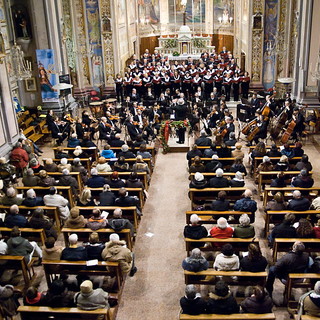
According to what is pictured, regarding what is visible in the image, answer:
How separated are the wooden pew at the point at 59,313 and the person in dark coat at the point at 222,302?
60.4 inches

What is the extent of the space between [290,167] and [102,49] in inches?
550

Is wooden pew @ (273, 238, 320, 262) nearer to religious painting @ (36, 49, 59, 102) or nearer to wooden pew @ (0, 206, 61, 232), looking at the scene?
wooden pew @ (0, 206, 61, 232)

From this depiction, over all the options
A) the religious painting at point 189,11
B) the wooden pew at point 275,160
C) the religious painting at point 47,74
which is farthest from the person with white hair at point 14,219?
the religious painting at point 189,11

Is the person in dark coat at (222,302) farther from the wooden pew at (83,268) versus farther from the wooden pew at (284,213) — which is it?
the wooden pew at (284,213)

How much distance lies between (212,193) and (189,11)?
24890 mm

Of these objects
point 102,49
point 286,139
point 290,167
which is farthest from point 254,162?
point 102,49

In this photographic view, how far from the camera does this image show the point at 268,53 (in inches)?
852

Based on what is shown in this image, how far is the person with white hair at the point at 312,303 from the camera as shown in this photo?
5984 mm

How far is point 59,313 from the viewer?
6.24 m

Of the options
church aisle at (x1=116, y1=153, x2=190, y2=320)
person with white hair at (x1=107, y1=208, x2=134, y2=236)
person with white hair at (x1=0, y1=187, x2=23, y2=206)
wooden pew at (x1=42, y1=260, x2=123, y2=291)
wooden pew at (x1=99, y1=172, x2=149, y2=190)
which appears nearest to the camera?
wooden pew at (x1=42, y1=260, x2=123, y2=291)

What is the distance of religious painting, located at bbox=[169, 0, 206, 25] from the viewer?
104 ft

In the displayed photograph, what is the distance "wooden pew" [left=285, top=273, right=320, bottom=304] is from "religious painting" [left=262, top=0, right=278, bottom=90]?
16.3 metres

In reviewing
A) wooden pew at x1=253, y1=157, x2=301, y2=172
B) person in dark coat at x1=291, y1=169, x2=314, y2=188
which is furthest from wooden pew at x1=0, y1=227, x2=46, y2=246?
wooden pew at x1=253, y1=157, x2=301, y2=172

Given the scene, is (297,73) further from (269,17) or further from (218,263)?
(218,263)
